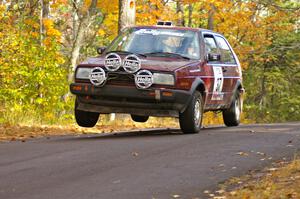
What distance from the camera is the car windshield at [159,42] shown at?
13.2 m

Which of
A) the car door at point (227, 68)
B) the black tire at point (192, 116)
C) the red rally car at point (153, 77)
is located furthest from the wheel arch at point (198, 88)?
the car door at point (227, 68)

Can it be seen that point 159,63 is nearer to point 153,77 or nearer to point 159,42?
point 153,77

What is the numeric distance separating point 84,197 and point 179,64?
6089 mm

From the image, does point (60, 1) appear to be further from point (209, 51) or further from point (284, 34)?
point (209, 51)

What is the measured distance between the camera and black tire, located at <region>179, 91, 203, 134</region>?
489 inches

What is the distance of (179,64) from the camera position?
41.0 feet

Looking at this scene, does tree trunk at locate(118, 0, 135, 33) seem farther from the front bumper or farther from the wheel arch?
the front bumper

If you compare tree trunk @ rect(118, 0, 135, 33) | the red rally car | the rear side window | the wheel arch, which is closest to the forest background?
tree trunk @ rect(118, 0, 135, 33)

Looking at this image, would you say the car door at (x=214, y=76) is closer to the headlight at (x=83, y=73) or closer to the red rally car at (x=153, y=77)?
the red rally car at (x=153, y=77)

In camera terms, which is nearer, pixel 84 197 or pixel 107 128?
pixel 84 197

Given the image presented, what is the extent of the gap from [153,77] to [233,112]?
425 cm

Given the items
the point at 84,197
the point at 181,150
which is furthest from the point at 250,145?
the point at 84,197

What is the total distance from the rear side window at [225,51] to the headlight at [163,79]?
125 inches

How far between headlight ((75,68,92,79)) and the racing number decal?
9.02ft
